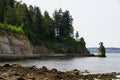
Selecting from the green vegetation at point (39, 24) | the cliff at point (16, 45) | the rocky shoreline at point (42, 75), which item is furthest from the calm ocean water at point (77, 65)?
the green vegetation at point (39, 24)

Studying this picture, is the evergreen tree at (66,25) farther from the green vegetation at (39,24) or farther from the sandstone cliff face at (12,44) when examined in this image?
the sandstone cliff face at (12,44)

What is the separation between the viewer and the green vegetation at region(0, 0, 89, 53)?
457 ft

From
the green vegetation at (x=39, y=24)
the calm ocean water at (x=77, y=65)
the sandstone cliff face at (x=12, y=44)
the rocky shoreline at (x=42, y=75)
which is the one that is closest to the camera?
the rocky shoreline at (x=42, y=75)

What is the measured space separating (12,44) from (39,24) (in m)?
51.0

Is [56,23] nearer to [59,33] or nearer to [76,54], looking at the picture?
[59,33]

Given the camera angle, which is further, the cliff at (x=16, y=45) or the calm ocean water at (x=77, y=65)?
the cliff at (x=16, y=45)

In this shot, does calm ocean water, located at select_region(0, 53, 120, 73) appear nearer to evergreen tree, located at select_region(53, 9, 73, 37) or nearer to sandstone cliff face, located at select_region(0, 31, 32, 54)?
sandstone cliff face, located at select_region(0, 31, 32, 54)

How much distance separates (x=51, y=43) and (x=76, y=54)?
56.4ft

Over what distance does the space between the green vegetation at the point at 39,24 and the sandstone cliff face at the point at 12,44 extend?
2.90 metres

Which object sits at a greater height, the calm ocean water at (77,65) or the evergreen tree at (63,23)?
the evergreen tree at (63,23)

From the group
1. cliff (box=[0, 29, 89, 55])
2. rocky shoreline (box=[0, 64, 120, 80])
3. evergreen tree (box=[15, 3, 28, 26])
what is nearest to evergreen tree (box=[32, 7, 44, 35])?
evergreen tree (box=[15, 3, 28, 26])

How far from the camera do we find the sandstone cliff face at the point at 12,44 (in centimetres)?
9894

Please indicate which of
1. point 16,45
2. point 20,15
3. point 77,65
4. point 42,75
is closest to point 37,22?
point 20,15

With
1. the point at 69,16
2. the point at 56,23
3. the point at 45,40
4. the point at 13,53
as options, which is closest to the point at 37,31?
the point at 45,40
